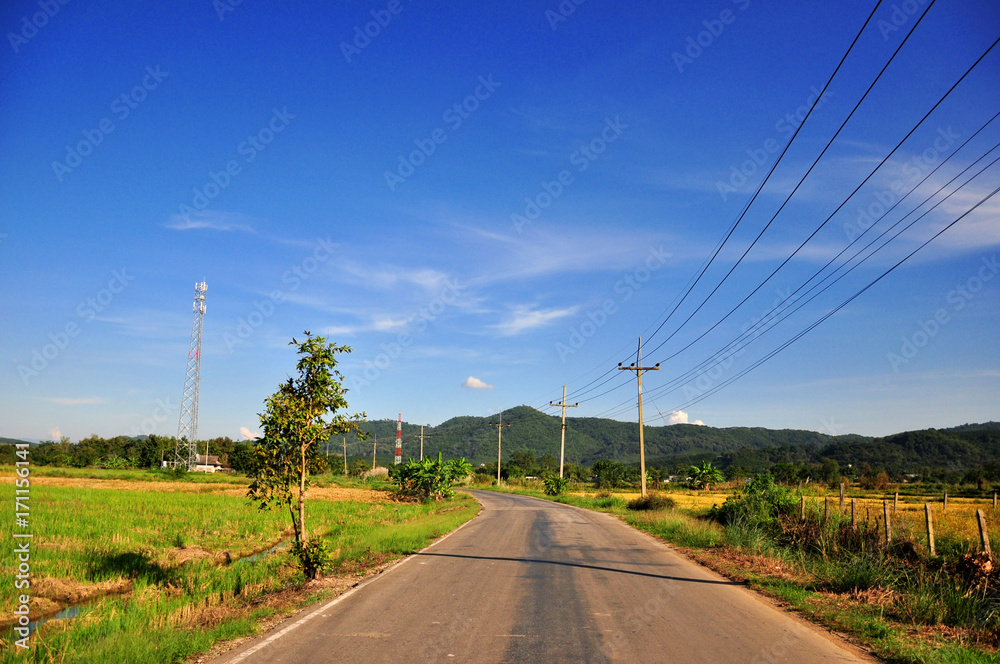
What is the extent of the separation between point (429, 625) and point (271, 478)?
487 cm

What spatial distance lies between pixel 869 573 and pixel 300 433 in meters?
11.4

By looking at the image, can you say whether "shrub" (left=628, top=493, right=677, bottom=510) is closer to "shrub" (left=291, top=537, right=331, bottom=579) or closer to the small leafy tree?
"shrub" (left=291, top=537, right=331, bottom=579)

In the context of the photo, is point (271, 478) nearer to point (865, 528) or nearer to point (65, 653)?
point (65, 653)

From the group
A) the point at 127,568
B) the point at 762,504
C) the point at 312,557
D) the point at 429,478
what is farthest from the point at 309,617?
the point at 429,478

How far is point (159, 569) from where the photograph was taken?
1545 cm

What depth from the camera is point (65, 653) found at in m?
7.14

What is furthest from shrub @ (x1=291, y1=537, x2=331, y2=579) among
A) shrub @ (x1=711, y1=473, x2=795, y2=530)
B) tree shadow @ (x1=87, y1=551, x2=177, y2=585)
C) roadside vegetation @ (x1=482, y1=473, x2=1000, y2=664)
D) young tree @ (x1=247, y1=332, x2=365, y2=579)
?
shrub @ (x1=711, y1=473, x2=795, y2=530)

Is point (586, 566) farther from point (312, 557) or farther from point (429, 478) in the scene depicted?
point (429, 478)

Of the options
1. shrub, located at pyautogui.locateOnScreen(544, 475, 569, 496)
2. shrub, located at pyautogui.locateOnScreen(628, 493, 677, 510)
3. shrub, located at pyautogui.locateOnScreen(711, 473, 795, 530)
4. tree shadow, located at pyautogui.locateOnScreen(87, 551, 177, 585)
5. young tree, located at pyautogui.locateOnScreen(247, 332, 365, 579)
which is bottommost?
shrub, located at pyautogui.locateOnScreen(544, 475, 569, 496)

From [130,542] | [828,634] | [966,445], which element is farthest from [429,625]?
[966,445]

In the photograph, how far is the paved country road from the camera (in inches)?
274

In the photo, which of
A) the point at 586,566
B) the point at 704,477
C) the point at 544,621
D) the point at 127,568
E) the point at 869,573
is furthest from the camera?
the point at 704,477

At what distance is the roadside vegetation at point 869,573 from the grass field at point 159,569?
28.9 feet

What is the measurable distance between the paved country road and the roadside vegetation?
2.92ft
